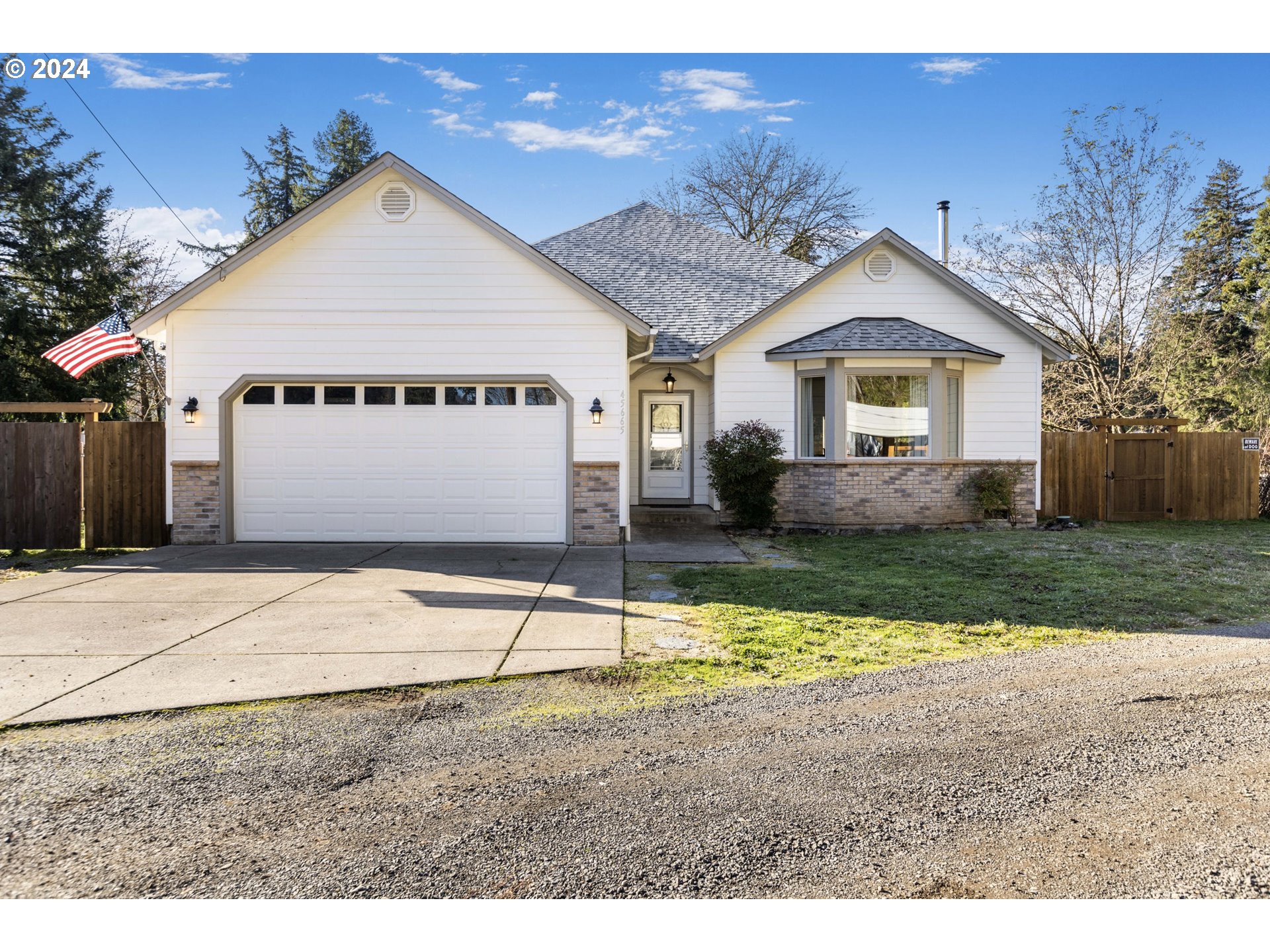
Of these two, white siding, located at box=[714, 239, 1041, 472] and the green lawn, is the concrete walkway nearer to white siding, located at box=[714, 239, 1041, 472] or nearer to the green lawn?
the green lawn

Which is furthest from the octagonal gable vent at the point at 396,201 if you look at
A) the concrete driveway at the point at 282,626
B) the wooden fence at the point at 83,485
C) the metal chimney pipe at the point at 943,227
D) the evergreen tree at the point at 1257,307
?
the evergreen tree at the point at 1257,307

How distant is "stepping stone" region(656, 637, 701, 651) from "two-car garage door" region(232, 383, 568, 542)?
5552 millimetres

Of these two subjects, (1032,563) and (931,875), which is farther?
(1032,563)

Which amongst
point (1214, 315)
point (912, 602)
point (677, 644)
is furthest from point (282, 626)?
point (1214, 315)

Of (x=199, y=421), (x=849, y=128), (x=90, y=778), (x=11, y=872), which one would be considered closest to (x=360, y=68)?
(x=199, y=421)

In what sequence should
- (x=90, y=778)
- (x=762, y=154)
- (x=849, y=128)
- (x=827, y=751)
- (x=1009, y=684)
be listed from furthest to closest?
(x=762, y=154) < (x=849, y=128) < (x=1009, y=684) < (x=827, y=751) < (x=90, y=778)

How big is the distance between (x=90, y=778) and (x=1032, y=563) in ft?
31.2

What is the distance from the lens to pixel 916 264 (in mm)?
13383

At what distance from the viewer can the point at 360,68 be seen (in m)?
9.21

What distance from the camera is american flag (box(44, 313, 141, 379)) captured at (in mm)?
9969

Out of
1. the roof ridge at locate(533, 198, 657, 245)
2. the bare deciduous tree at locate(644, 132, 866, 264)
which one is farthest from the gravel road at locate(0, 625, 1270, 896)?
the bare deciduous tree at locate(644, 132, 866, 264)

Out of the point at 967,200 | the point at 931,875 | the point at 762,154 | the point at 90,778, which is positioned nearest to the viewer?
the point at 931,875

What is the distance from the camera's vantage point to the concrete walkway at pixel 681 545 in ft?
32.3

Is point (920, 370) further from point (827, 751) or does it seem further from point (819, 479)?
point (827, 751)
